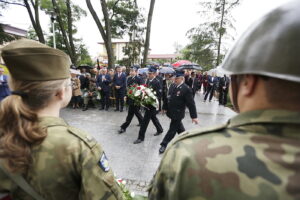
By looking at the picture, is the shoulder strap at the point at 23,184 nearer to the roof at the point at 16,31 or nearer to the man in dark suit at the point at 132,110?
the man in dark suit at the point at 132,110

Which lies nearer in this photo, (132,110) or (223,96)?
(132,110)

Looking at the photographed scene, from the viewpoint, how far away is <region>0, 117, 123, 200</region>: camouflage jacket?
1007mm

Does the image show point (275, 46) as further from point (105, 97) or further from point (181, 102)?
point (105, 97)

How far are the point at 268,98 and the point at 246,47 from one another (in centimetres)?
22

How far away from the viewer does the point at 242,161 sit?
696mm

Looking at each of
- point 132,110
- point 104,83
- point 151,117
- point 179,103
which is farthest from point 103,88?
point 179,103

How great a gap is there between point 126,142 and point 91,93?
4.93m

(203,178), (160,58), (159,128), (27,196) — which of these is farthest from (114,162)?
(160,58)

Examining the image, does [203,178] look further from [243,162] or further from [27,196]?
[27,196]

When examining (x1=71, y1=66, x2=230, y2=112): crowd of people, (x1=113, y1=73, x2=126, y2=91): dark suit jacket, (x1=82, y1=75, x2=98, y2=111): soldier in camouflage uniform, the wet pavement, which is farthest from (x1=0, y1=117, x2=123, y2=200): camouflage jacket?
(x1=82, y1=75, x2=98, y2=111): soldier in camouflage uniform

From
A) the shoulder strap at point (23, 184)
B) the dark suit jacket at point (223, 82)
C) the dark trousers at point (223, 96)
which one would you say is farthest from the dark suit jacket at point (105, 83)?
the shoulder strap at point (23, 184)

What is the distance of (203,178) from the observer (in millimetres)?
720

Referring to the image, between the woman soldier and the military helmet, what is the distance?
2.95ft

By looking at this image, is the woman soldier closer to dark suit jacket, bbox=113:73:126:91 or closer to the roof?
dark suit jacket, bbox=113:73:126:91
